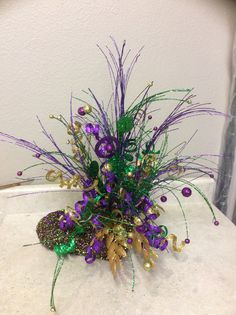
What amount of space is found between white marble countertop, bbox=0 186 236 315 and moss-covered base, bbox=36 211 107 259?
19mm

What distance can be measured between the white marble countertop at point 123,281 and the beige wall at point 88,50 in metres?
0.22

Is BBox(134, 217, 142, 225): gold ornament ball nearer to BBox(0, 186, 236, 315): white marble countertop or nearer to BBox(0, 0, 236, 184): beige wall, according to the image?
BBox(0, 186, 236, 315): white marble countertop

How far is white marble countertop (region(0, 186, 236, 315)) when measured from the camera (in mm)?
519

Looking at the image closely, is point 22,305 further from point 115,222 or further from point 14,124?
point 14,124

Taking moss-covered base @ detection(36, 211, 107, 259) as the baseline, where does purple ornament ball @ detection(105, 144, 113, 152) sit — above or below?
above

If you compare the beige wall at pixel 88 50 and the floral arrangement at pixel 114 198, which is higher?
the beige wall at pixel 88 50

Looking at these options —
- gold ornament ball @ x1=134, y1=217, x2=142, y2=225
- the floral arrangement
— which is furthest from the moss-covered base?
gold ornament ball @ x1=134, y1=217, x2=142, y2=225

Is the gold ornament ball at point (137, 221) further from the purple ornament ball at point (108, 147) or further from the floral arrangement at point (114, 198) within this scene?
the purple ornament ball at point (108, 147)

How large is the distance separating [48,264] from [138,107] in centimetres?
37

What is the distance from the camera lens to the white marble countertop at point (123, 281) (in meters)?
0.52

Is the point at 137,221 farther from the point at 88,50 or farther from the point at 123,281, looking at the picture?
the point at 88,50

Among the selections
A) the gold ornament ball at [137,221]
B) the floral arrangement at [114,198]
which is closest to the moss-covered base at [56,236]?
the floral arrangement at [114,198]

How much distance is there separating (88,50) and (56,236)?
42cm

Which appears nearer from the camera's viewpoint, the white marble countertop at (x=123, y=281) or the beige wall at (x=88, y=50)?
the white marble countertop at (x=123, y=281)
